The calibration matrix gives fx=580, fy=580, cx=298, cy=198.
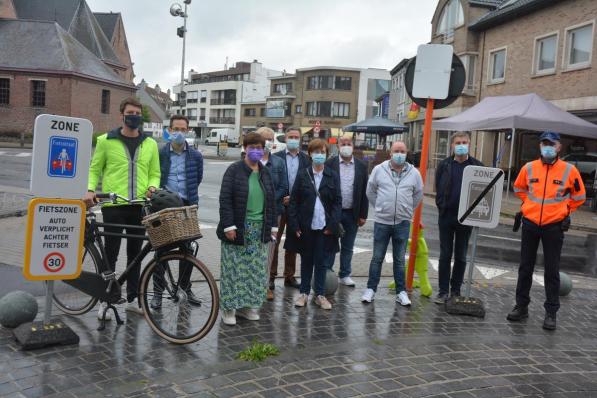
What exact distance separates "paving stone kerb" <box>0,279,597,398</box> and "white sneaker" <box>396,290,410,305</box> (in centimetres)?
26

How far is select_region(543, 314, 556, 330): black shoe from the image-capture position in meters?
6.09

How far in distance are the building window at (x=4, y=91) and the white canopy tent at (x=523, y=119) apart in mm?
37472

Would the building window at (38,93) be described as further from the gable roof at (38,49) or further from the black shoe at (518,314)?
the black shoe at (518,314)

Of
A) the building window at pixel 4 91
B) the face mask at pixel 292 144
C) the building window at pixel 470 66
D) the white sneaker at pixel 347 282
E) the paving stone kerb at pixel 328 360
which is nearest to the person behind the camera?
the paving stone kerb at pixel 328 360

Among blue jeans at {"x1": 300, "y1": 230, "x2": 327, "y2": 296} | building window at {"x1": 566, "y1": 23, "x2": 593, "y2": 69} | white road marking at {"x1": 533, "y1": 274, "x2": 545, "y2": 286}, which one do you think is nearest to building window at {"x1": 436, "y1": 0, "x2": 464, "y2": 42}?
building window at {"x1": 566, "y1": 23, "x2": 593, "y2": 69}

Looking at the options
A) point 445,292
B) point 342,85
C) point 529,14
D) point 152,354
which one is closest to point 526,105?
point 529,14

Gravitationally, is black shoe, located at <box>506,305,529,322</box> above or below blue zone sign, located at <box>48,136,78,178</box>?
below

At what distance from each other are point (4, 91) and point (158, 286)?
46.8 metres

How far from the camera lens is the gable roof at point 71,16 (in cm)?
5384

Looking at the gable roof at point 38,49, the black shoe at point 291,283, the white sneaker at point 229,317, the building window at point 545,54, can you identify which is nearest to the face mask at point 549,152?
the black shoe at point 291,283

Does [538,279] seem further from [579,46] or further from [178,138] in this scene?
[579,46]

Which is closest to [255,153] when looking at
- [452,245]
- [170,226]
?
[170,226]

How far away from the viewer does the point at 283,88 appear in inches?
3474

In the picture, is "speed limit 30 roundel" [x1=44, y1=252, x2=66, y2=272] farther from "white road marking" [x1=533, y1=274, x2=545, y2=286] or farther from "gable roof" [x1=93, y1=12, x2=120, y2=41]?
"gable roof" [x1=93, y1=12, x2=120, y2=41]
